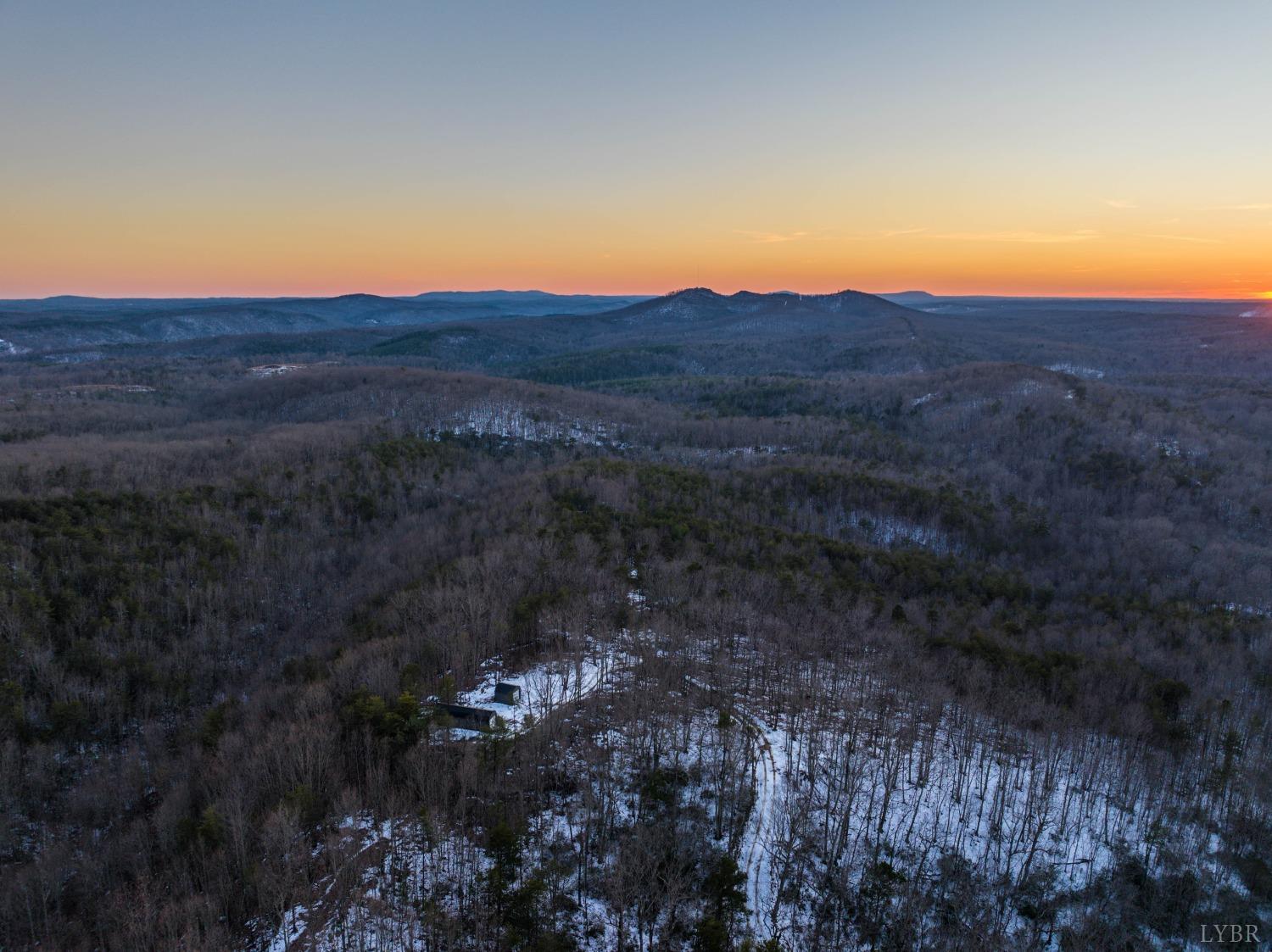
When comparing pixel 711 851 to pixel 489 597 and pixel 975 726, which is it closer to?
pixel 975 726

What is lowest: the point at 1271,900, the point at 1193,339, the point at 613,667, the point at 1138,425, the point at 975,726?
the point at 1271,900

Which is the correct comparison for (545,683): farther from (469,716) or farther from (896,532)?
(896,532)

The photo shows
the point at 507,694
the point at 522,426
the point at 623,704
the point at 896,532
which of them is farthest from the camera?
the point at 522,426

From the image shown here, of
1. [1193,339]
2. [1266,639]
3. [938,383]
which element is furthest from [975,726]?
[1193,339]

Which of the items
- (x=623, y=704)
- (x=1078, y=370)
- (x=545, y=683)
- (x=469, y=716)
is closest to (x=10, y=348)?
(x=545, y=683)

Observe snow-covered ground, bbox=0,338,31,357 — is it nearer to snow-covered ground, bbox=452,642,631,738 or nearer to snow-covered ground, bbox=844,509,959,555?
snow-covered ground, bbox=844,509,959,555
